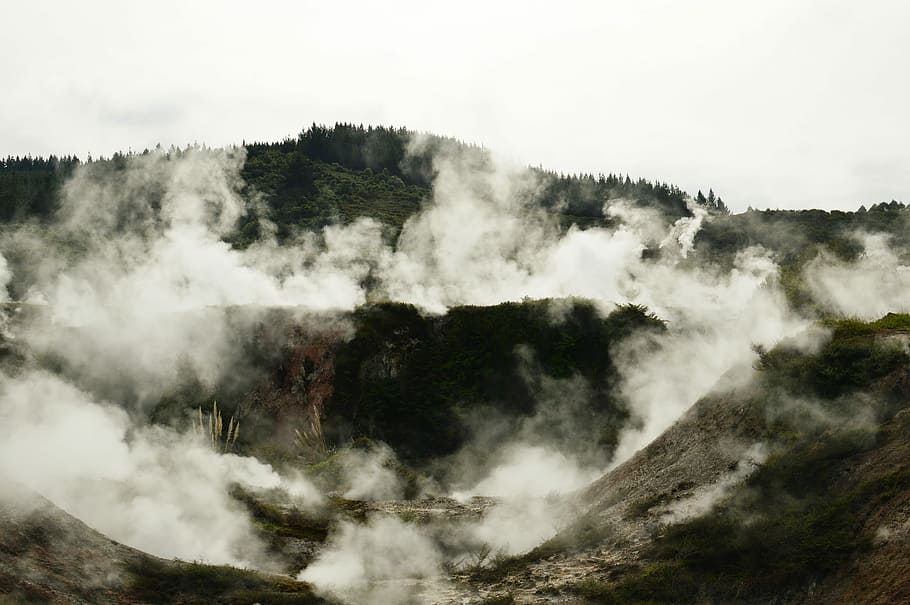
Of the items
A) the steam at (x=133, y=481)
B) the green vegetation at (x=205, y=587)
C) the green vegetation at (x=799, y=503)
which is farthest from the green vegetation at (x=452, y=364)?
the green vegetation at (x=205, y=587)

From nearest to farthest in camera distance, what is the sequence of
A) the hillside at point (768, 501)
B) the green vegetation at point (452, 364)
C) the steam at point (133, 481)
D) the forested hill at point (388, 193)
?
the hillside at point (768, 501), the steam at point (133, 481), the green vegetation at point (452, 364), the forested hill at point (388, 193)

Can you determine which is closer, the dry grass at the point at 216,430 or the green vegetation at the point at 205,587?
the green vegetation at the point at 205,587

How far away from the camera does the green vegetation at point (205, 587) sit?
1273cm

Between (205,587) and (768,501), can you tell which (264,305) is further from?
(768,501)

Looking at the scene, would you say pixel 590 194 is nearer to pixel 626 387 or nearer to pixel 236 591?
pixel 626 387

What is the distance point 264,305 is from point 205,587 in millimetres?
Answer: 19609

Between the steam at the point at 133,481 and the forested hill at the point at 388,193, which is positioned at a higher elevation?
the forested hill at the point at 388,193

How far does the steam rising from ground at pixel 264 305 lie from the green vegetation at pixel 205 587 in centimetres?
150

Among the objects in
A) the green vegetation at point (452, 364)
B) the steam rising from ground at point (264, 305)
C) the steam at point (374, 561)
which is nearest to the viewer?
the steam at point (374, 561)

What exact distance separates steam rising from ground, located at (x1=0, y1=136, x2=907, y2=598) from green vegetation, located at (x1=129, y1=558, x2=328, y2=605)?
150 cm

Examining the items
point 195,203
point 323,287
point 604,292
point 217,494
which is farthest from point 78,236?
point 217,494

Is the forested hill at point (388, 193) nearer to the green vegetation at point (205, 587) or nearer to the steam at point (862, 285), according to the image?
the steam at point (862, 285)

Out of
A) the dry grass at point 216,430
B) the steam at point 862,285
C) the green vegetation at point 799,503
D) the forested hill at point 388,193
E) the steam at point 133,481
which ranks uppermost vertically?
the forested hill at point 388,193

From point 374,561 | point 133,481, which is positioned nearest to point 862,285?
point 374,561
